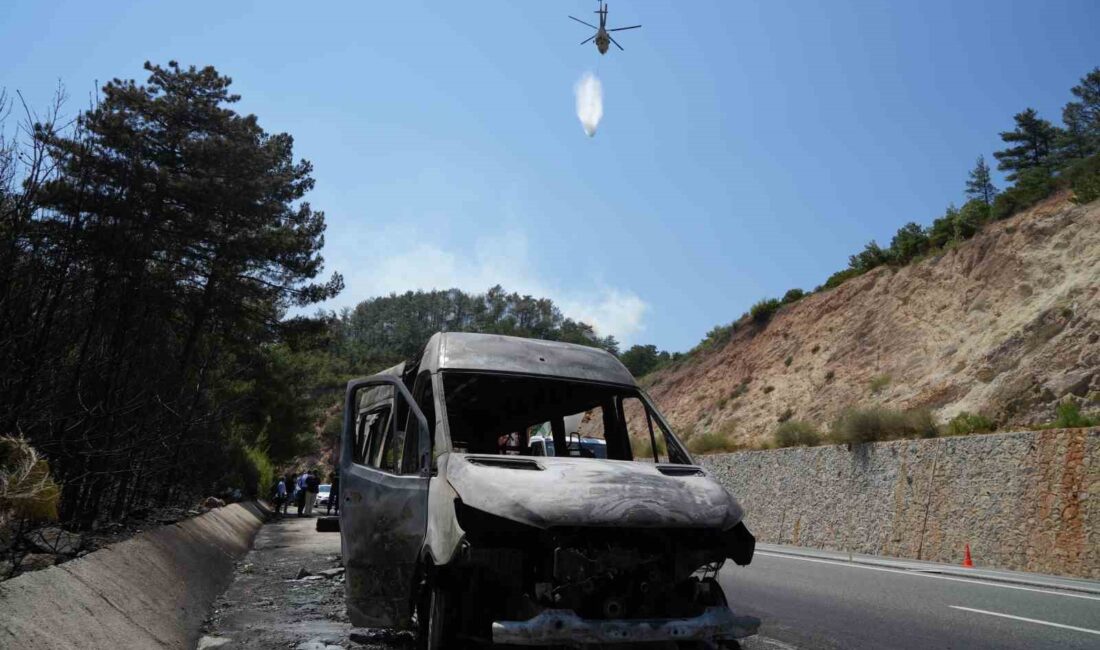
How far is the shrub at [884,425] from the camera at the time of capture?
23719 millimetres

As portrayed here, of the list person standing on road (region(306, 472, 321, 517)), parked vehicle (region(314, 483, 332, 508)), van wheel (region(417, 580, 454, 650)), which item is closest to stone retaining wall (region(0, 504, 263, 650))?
van wheel (region(417, 580, 454, 650))

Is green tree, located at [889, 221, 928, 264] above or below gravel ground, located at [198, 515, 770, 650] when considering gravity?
above

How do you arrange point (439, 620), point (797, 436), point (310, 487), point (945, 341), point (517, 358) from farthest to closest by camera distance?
point (310, 487), point (945, 341), point (797, 436), point (517, 358), point (439, 620)

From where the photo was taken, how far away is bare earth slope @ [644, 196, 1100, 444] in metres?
25.7

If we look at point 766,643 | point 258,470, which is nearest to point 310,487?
point 258,470

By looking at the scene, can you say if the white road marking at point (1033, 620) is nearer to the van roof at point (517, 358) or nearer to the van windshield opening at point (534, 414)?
the van windshield opening at point (534, 414)

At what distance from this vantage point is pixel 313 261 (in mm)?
29000

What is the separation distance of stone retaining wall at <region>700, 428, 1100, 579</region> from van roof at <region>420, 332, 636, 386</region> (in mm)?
14298

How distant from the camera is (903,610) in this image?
972 centimetres

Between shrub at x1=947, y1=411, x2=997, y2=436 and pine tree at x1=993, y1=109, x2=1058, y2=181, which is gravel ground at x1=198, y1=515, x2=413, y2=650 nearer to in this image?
shrub at x1=947, y1=411, x2=997, y2=436

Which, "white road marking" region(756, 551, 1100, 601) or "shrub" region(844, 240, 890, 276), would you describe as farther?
"shrub" region(844, 240, 890, 276)

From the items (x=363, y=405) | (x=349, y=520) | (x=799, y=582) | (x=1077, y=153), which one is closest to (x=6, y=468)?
(x=349, y=520)

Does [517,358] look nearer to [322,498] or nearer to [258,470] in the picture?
[258,470]

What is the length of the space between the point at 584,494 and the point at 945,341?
109 ft
